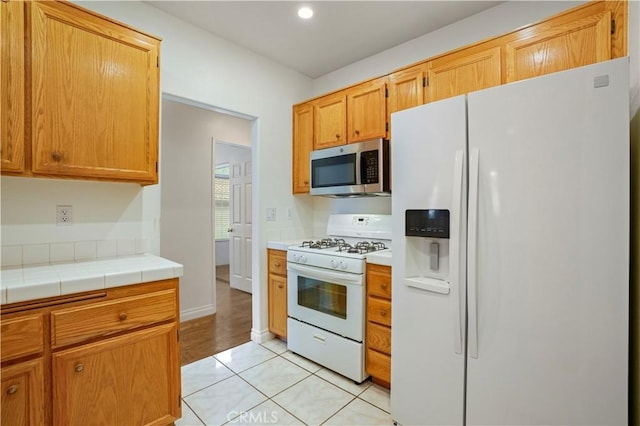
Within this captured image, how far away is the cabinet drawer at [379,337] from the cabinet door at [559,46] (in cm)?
179

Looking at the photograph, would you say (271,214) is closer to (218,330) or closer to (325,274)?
(325,274)

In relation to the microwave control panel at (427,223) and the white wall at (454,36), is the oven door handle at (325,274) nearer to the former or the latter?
the microwave control panel at (427,223)

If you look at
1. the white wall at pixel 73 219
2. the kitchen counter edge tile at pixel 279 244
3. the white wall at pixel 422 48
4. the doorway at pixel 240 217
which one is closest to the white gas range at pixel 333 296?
the kitchen counter edge tile at pixel 279 244

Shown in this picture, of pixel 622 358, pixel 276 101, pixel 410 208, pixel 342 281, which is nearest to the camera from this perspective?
pixel 622 358

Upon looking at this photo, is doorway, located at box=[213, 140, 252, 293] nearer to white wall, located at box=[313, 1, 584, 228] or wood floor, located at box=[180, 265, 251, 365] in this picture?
wood floor, located at box=[180, 265, 251, 365]

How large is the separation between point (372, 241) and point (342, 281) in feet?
2.06

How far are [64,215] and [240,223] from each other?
2.94 metres

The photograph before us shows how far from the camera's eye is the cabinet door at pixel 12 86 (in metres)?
1.40

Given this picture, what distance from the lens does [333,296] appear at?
2295 mm

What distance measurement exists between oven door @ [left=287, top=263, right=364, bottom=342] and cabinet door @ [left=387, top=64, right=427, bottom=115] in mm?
1349

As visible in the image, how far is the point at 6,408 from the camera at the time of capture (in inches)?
46.2

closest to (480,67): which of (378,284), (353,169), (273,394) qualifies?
(353,169)

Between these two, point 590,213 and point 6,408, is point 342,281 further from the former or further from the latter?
point 6,408

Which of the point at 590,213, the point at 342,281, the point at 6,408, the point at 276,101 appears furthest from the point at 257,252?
the point at 590,213
